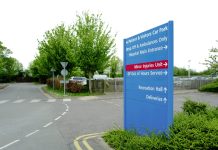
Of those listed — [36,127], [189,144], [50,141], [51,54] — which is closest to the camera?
[189,144]

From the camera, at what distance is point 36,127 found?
13.2 m

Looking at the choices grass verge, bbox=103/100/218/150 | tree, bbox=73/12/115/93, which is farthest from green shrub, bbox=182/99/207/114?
tree, bbox=73/12/115/93

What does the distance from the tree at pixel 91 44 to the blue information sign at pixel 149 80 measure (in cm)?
2436

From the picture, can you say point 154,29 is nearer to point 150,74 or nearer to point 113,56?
point 150,74

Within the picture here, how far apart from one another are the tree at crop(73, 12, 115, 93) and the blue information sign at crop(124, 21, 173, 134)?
79.9 feet

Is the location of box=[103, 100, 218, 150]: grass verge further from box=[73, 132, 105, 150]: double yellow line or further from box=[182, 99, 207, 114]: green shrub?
box=[182, 99, 207, 114]: green shrub

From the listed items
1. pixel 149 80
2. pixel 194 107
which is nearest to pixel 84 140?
pixel 149 80

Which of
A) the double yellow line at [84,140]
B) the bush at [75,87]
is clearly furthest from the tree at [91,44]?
the double yellow line at [84,140]

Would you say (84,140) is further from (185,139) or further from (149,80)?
(185,139)

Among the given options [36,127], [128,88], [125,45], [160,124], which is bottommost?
[36,127]

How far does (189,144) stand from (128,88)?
10.9 ft

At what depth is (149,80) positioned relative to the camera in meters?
8.07

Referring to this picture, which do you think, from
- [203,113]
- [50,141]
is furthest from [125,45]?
[50,141]

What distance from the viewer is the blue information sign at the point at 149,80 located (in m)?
7.29
